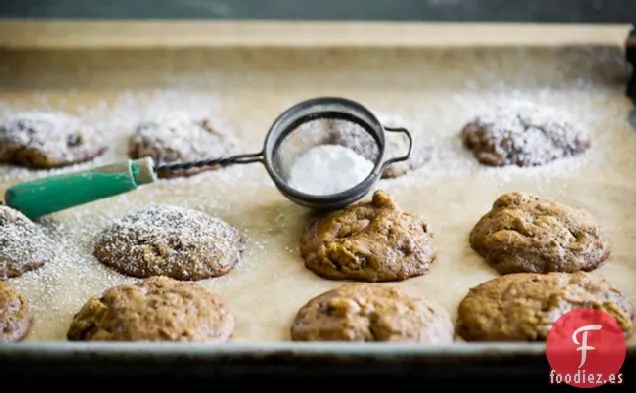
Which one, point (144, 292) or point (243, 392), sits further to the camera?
point (144, 292)

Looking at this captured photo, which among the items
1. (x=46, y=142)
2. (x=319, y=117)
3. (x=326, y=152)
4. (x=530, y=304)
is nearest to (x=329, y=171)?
(x=326, y=152)

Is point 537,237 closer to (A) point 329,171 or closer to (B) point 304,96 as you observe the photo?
(A) point 329,171

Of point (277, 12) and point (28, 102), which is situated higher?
point (277, 12)

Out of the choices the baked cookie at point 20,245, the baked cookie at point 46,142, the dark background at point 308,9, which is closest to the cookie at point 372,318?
the baked cookie at point 20,245

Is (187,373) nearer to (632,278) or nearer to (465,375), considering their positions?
(465,375)

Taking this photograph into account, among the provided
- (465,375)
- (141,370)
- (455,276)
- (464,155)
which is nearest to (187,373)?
(141,370)

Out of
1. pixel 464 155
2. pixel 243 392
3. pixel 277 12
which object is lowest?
pixel 243 392

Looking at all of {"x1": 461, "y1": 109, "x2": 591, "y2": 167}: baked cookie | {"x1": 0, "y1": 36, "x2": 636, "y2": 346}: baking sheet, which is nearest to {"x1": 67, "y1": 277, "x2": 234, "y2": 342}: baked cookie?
{"x1": 0, "y1": 36, "x2": 636, "y2": 346}: baking sheet

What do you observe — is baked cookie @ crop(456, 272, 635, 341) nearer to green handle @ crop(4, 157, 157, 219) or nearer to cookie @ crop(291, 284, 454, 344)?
cookie @ crop(291, 284, 454, 344)
